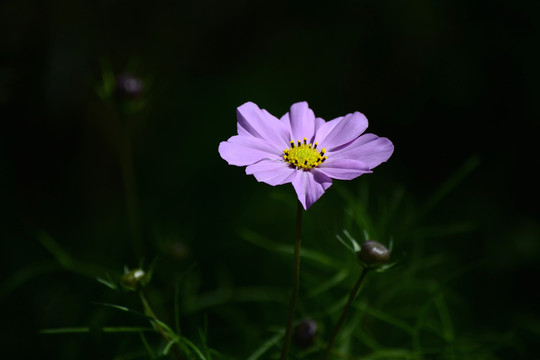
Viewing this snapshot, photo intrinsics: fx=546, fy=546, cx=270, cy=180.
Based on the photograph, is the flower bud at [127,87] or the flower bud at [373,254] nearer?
the flower bud at [373,254]

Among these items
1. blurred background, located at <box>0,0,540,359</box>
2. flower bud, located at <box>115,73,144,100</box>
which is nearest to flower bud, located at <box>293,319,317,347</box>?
blurred background, located at <box>0,0,540,359</box>

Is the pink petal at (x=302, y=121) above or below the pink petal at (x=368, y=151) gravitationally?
above

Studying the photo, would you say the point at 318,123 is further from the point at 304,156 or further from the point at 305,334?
the point at 305,334

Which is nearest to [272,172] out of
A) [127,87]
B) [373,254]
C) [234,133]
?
[373,254]

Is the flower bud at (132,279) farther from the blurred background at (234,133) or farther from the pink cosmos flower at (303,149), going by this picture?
the blurred background at (234,133)

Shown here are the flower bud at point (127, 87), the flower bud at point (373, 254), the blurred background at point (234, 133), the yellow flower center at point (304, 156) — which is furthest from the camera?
the blurred background at point (234, 133)

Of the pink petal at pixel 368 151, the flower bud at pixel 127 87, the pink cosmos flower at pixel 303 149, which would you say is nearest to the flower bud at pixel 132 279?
the pink cosmos flower at pixel 303 149
